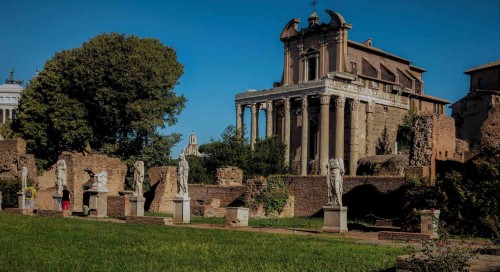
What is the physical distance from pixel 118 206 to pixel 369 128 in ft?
113

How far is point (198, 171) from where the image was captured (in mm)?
50344

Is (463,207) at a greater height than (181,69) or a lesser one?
lesser

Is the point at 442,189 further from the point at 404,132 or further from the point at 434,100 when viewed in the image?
the point at 434,100

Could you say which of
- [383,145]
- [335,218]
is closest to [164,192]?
[335,218]

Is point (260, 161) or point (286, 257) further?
point (260, 161)

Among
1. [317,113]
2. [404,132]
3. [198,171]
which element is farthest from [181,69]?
[404,132]

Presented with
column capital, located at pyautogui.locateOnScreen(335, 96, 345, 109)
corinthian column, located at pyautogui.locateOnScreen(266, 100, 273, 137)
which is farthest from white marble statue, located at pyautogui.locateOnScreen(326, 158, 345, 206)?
corinthian column, located at pyautogui.locateOnScreen(266, 100, 273, 137)

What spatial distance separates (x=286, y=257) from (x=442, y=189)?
11.7m

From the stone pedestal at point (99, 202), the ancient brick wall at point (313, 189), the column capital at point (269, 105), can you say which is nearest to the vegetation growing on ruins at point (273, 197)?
the ancient brick wall at point (313, 189)

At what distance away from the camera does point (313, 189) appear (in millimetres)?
32969

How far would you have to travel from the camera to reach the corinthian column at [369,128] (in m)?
61.3

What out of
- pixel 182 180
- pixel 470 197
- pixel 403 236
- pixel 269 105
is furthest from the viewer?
pixel 269 105

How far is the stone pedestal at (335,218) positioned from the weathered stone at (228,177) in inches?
627

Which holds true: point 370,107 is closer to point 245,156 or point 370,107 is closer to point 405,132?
point 405,132
